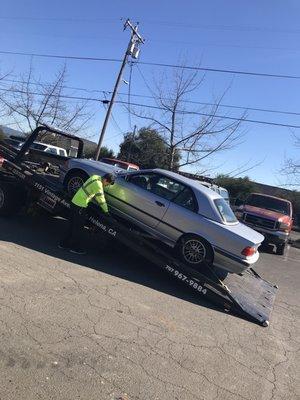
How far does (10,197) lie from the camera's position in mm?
10531

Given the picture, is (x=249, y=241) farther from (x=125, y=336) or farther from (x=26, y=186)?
(x=26, y=186)

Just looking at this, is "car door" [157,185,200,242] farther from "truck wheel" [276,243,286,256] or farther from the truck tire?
"truck wheel" [276,243,286,256]

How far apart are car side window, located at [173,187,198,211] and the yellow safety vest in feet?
4.62

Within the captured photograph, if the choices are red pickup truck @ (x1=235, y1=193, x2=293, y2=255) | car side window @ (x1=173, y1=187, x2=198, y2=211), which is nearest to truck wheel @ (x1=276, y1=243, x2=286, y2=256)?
red pickup truck @ (x1=235, y1=193, x2=293, y2=255)

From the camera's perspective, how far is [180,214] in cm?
913

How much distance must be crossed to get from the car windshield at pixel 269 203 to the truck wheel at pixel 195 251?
33.7 ft

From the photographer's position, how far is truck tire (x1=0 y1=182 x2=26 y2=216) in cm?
1044

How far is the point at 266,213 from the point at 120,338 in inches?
508

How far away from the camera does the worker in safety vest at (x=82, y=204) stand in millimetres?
9008

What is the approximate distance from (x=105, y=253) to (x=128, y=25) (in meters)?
23.2

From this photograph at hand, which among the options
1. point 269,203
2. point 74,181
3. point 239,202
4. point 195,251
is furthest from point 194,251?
point 269,203

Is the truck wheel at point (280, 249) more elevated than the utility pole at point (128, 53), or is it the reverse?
the utility pole at point (128, 53)

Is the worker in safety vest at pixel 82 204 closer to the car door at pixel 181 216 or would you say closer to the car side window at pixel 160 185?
the car side window at pixel 160 185

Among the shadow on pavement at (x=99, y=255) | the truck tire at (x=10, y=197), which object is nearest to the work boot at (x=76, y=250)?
the shadow on pavement at (x=99, y=255)
